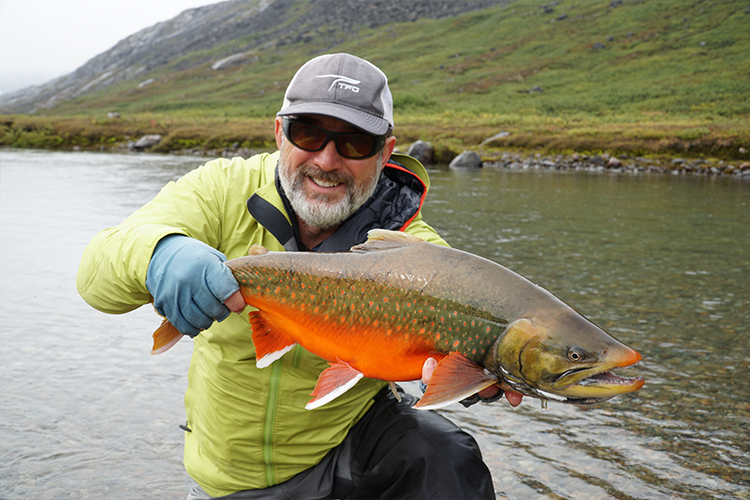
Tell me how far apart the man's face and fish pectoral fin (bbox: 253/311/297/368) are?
27.2 inches

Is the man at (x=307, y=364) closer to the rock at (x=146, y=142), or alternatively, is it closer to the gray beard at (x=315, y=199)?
the gray beard at (x=315, y=199)

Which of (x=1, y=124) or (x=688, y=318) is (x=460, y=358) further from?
(x=1, y=124)

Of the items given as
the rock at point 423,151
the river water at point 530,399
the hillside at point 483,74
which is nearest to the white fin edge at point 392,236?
the river water at point 530,399

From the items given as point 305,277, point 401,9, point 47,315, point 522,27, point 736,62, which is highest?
point 401,9

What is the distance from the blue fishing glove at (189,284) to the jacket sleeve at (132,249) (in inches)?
2.6

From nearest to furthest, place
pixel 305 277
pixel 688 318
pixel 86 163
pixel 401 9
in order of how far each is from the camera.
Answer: pixel 305 277
pixel 688 318
pixel 86 163
pixel 401 9

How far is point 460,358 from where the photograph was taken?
2062 millimetres

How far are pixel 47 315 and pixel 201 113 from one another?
67.0m

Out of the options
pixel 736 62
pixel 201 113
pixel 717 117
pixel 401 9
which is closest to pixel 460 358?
pixel 717 117

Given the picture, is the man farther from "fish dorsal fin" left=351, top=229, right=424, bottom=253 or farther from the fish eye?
the fish eye

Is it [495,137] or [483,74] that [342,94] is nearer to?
[495,137]

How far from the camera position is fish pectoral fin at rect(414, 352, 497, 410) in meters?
1.98

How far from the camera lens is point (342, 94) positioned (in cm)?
289

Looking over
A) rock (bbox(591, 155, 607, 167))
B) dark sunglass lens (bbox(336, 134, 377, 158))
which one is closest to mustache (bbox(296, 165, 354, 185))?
dark sunglass lens (bbox(336, 134, 377, 158))
